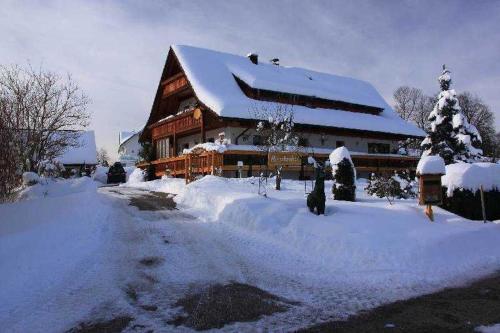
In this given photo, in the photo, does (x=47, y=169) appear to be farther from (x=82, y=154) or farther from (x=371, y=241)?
(x=82, y=154)

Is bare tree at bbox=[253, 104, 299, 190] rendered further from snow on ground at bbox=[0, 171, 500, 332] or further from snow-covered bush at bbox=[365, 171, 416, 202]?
snow on ground at bbox=[0, 171, 500, 332]

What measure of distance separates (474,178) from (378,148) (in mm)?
22745

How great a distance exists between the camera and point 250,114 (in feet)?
78.2

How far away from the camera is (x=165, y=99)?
32906 mm

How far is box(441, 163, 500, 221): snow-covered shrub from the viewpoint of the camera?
1056 centimetres

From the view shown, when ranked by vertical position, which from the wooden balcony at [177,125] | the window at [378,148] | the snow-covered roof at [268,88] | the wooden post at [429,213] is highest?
the snow-covered roof at [268,88]

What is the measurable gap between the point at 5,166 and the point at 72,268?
23.1ft

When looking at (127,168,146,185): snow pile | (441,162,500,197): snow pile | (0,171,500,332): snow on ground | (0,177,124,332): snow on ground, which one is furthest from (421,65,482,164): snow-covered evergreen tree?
(127,168,146,185): snow pile

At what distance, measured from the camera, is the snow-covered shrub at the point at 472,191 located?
1056 cm

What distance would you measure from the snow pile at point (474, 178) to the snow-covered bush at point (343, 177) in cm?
242

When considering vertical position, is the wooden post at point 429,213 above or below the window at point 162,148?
below

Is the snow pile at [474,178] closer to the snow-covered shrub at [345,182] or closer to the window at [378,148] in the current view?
the snow-covered shrub at [345,182]

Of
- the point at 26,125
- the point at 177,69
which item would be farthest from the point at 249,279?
the point at 177,69

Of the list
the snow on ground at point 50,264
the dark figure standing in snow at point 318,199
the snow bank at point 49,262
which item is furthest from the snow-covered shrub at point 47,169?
the dark figure standing in snow at point 318,199
